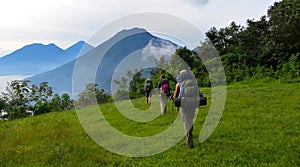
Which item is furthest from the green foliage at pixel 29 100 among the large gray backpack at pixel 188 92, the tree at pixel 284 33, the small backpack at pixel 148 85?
the tree at pixel 284 33

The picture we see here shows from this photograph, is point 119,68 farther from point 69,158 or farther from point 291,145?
point 291,145

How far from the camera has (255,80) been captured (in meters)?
29.0

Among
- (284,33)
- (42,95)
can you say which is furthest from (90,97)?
(284,33)

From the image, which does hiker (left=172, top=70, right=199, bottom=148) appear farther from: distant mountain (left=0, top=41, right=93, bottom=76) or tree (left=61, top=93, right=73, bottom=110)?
tree (left=61, top=93, right=73, bottom=110)

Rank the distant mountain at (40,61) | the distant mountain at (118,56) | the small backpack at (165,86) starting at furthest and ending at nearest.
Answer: the distant mountain at (40,61) → the small backpack at (165,86) → the distant mountain at (118,56)

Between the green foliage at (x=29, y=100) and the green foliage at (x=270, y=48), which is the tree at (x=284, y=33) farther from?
the green foliage at (x=29, y=100)

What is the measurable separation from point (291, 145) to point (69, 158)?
6.06 metres

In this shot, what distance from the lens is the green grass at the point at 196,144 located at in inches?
305

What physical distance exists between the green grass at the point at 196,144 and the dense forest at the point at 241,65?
7.19 metres

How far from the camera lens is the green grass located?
775 cm

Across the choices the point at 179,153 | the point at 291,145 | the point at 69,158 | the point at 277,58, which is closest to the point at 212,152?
the point at 179,153

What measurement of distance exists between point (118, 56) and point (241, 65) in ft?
89.0

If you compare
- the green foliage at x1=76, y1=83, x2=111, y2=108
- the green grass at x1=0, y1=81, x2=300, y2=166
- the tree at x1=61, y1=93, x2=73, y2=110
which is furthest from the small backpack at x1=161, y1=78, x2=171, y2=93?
the tree at x1=61, y1=93, x2=73, y2=110

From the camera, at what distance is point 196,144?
914 centimetres
